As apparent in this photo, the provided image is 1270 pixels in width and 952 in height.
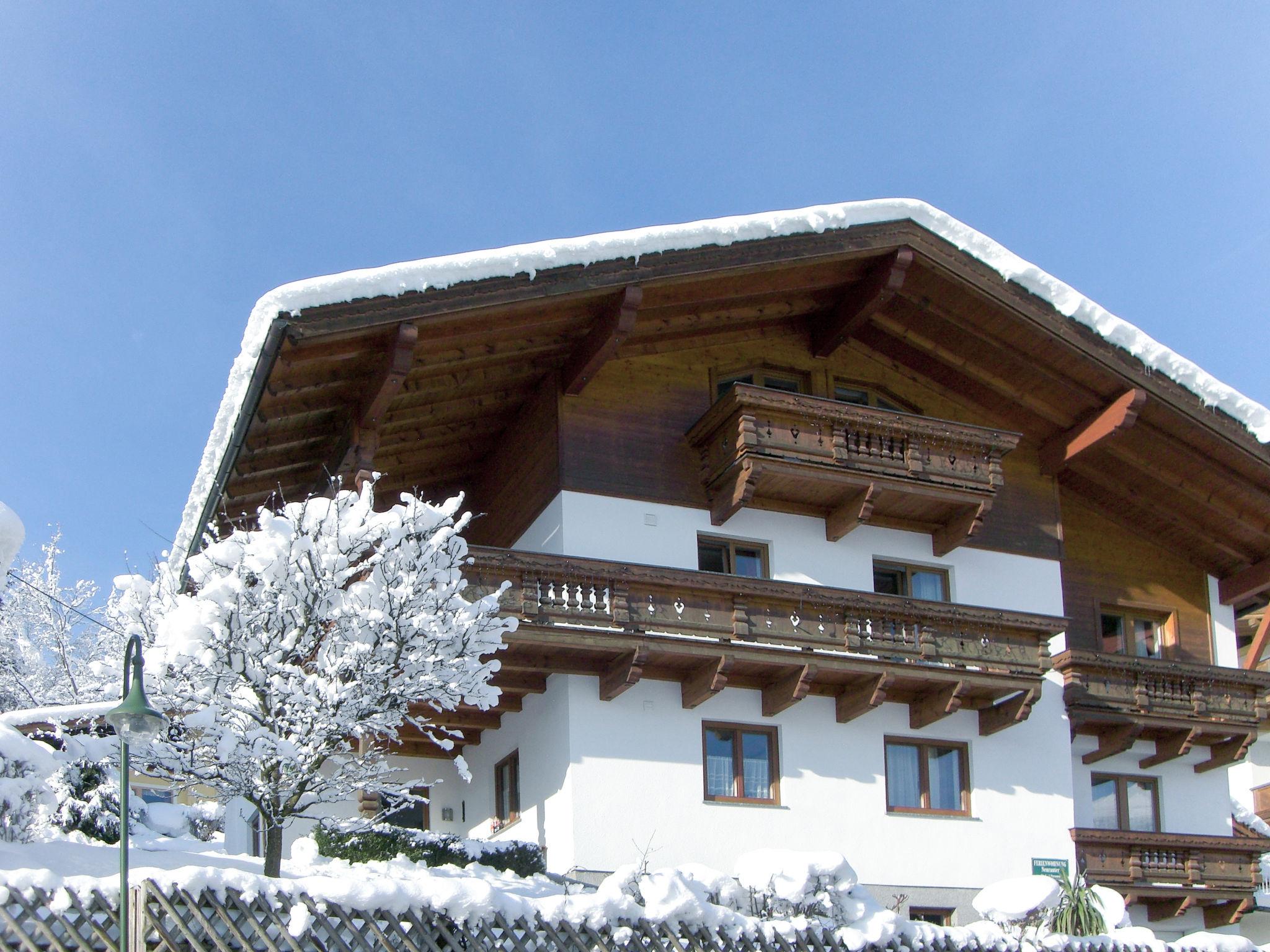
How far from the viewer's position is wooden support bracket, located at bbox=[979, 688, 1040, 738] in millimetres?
21312

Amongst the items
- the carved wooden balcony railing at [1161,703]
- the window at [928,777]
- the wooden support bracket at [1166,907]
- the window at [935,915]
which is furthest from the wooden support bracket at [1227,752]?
the window at [935,915]

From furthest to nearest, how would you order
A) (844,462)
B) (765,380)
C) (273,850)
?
(765,380) → (844,462) → (273,850)

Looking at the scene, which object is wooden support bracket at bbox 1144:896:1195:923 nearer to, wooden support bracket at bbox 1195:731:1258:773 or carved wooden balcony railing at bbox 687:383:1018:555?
wooden support bracket at bbox 1195:731:1258:773

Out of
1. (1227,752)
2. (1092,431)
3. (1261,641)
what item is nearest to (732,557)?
(1092,431)

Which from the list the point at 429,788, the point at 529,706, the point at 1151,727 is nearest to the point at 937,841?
the point at 1151,727

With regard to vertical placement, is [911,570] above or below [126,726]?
above

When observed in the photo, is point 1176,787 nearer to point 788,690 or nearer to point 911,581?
point 911,581

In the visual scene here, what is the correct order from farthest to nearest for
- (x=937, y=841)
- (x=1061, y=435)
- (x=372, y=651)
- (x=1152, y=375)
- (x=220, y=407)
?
(x=1061, y=435) → (x=1152, y=375) → (x=937, y=841) → (x=220, y=407) → (x=372, y=651)

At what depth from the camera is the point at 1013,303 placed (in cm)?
2198

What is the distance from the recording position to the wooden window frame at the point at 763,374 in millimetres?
22516

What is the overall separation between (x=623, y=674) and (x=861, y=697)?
3618 millimetres

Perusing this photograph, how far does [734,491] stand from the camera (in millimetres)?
21000

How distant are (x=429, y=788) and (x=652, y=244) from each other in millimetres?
8844

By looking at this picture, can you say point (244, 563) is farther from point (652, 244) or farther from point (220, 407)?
point (652, 244)
